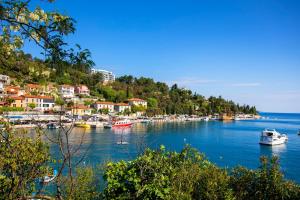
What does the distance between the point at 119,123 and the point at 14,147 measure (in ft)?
206

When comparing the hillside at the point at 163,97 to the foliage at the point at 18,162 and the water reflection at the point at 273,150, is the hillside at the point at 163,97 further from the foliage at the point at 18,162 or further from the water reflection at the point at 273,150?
the foliage at the point at 18,162

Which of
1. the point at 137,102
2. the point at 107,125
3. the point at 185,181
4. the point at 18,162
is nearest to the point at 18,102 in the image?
the point at 107,125

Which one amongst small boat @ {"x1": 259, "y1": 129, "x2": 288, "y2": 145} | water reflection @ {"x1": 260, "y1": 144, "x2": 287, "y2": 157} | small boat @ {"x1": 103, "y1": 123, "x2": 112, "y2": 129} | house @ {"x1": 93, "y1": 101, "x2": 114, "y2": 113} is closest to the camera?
water reflection @ {"x1": 260, "y1": 144, "x2": 287, "y2": 157}

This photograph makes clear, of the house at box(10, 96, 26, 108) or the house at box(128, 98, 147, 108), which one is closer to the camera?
the house at box(10, 96, 26, 108)

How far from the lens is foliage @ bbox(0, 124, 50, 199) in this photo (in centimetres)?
506

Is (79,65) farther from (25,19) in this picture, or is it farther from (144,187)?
(144,187)

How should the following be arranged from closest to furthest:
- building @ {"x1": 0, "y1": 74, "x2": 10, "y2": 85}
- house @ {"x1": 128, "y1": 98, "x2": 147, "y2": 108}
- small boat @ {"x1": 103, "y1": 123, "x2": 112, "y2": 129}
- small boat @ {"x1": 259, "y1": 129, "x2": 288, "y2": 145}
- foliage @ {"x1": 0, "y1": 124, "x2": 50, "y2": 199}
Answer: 1. building @ {"x1": 0, "y1": 74, "x2": 10, "y2": 85}
2. foliage @ {"x1": 0, "y1": 124, "x2": 50, "y2": 199}
3. small boat @ {"x1": 259, "y1": 129, "x2": 288, "y2": 145}
4. small boat @ {"x1": 103, "y1": 123, "x2": 112, "y2": 129}
5. house @ {"x1": 128, "y1": 98, "x2": 147, "y2": 108}

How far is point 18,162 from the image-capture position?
5.51 metres

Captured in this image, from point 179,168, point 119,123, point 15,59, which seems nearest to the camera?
point 15,59

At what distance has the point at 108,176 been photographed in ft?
25.6

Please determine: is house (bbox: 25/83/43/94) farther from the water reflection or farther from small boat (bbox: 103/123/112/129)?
small boat (bbox: 103/123/112/129)

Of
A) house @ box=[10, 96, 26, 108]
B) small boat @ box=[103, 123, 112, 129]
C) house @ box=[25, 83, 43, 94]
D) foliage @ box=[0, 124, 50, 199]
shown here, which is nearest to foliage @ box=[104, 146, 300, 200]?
foliage @ box=[0, 124, 50, 199]

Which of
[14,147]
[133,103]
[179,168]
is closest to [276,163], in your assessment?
[179,168]

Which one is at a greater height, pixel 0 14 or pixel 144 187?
pixel 0 14
